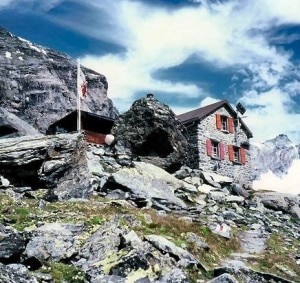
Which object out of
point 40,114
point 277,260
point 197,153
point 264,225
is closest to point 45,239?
point 277,260

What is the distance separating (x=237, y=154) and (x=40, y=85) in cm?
8594

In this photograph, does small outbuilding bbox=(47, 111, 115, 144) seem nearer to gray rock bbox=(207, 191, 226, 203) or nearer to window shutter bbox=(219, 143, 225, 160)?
window shutter bbox=(219, 143, 225, 160)

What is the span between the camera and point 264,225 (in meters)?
29.8

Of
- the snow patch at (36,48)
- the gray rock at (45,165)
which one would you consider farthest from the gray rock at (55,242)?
the snow patch at (36,48)

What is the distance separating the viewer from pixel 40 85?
5256 inches

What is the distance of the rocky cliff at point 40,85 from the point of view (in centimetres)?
12531

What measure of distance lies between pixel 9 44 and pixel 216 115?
108 m

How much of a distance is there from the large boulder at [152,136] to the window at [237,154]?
50.6ft

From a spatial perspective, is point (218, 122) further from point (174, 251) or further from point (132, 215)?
point (174, 251)

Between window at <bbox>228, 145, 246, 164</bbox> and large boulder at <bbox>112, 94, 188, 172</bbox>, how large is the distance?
50.6ft

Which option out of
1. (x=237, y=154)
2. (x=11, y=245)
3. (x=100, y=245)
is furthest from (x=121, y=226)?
(x=237, y=154)

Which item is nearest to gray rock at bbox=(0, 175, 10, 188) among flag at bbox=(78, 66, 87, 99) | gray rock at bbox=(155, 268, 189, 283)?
flag at bbox=(78, 66, 87, 99)

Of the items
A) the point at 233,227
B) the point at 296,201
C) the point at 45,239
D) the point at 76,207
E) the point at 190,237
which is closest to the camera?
the point at 45,239

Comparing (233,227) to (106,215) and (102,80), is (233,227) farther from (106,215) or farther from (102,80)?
(102,80)
